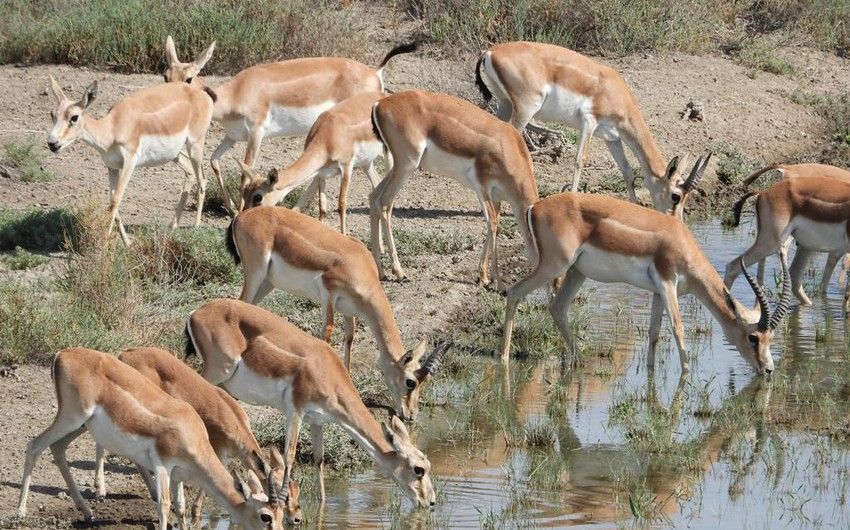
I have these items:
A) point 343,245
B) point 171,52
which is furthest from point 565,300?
point 171,52

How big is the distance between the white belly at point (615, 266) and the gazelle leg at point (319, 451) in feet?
9.85

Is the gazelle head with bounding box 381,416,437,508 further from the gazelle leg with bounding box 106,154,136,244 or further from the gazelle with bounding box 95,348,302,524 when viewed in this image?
the gazelle leg with bounding box 106,154,136,244

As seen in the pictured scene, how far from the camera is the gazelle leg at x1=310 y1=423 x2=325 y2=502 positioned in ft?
26.6

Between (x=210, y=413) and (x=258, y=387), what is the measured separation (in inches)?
24.5

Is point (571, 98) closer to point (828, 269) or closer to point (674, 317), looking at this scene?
point (828, 269)

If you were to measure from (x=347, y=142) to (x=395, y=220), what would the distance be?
1.86 m

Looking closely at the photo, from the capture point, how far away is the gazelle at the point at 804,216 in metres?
12.1

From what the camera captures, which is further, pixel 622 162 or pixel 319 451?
pixel 622 162

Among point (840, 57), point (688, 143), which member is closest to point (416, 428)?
point (688, 143)

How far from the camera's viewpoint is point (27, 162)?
14.1m

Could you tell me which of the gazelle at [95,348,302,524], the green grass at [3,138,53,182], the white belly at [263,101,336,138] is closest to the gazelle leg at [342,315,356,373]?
the gazelle at [95,348,302,524]

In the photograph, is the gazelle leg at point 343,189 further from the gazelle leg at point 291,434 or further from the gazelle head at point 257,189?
the gazelle leg at point 291,434

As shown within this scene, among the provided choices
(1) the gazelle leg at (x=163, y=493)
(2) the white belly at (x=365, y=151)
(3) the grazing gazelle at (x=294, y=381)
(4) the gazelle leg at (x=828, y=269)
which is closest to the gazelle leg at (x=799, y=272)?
(4) the gazelle leg at (x=828, y=269)

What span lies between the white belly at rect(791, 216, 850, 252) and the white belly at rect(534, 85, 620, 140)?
2753 mm
